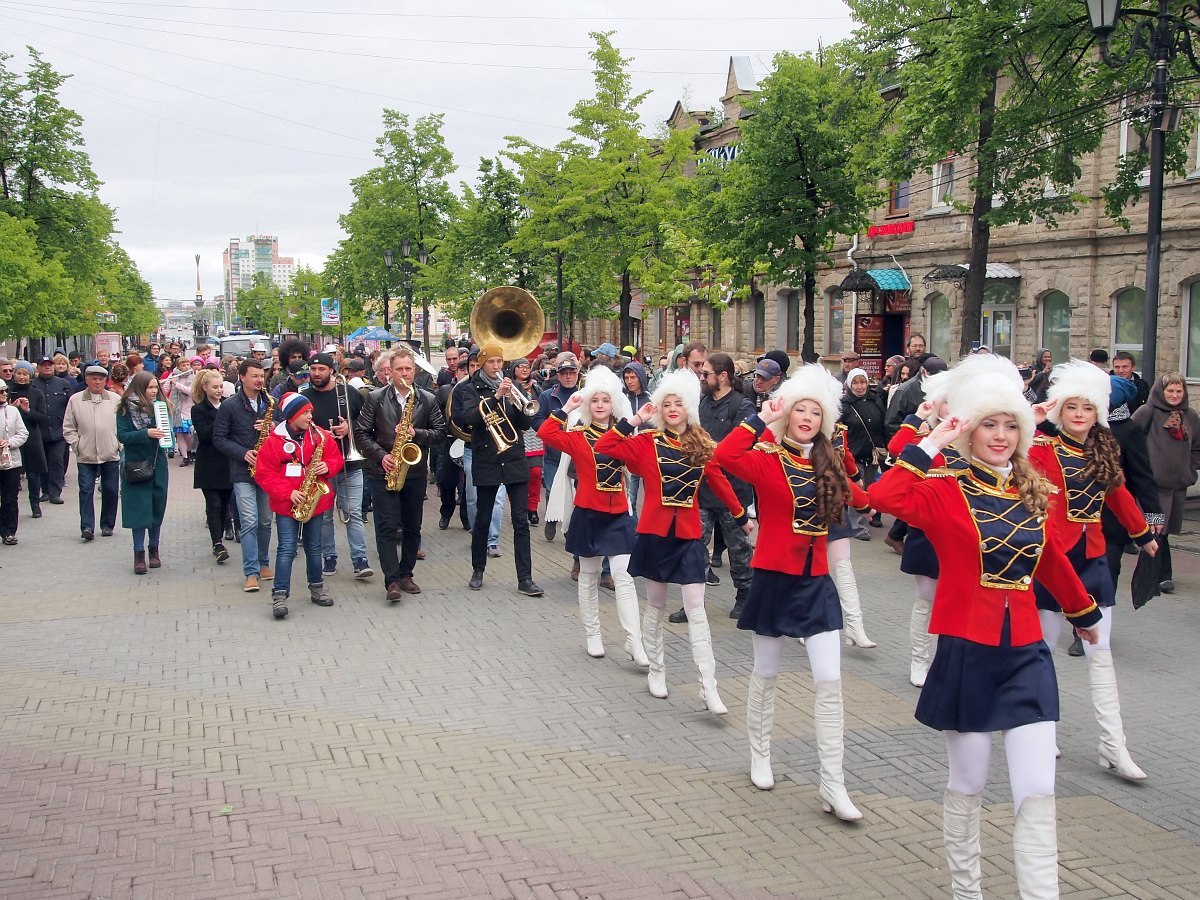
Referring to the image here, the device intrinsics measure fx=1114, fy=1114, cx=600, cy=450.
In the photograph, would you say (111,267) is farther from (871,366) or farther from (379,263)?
(871,366)

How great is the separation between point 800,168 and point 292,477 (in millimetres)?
15555

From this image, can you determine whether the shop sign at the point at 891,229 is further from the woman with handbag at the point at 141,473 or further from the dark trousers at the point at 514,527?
the woman with handbag at the point at 141,473

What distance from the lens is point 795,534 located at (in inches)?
213

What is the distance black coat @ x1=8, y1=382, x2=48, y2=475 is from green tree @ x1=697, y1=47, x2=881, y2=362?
13.5 metres

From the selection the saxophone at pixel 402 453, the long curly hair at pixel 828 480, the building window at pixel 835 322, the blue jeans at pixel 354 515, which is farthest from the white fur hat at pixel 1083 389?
the building window at pixel 835 322

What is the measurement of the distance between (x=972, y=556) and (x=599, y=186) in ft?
77.7

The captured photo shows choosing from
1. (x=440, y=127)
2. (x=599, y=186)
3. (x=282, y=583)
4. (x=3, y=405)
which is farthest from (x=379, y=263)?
(x=282, y=583)

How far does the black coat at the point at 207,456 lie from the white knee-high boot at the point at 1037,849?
30.6 ft

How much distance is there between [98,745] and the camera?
630 cm

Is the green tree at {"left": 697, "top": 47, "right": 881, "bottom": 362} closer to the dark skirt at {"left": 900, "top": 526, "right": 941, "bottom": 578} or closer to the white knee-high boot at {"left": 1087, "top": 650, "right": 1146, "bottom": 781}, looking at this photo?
the dark skirt at {"left": 900, "top": 526, "right": 941, "bottom": 578}

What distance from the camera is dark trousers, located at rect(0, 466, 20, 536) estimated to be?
12953 mm

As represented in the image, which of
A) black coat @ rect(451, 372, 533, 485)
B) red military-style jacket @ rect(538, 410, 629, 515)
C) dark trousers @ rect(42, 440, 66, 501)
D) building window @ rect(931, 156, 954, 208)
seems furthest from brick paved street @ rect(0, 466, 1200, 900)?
building window @ rect(931, 156, 954, 208)

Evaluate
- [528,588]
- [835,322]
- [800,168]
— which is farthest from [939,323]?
→ [528,588]

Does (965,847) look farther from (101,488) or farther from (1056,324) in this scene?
(1056,324)
